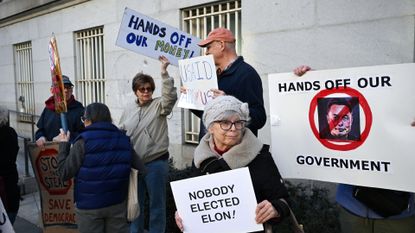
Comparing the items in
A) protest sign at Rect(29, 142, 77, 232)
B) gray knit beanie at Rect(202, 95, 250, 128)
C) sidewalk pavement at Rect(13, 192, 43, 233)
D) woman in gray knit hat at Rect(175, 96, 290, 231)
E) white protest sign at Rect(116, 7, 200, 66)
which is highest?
white protest sign at Rect(116, 7, 200, 66)

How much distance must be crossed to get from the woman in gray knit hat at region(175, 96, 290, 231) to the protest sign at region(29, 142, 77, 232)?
2.25m

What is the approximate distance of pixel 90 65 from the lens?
338 inches

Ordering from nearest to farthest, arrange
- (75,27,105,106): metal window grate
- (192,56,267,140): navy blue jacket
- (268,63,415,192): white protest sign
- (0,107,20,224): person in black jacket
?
(268,63,415,192): white protest sign, (192,56,267,140): navy blue jacket, (0,107,20,224): person in black jacket, (75,27,105,106): metal window grate

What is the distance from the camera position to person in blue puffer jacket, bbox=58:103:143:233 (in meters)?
3.10

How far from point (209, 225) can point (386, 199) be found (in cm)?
110

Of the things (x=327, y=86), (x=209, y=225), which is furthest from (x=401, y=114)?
(x=209, y=225)

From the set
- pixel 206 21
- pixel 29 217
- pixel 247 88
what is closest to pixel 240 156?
pixel 247 88

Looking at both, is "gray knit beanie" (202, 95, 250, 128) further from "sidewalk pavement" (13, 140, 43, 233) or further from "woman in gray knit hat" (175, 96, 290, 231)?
"sidewalk pavement" (13, 140, 43, 233)

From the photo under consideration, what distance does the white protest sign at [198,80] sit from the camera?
3.11 m

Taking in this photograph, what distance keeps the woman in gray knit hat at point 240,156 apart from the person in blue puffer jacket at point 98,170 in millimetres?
1152

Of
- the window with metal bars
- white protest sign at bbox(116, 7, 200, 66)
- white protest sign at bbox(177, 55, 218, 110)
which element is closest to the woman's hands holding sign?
white protest sign at bbox(177, 55, 218, 110)

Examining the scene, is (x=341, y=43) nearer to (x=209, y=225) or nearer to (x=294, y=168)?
(x=294, y=168)

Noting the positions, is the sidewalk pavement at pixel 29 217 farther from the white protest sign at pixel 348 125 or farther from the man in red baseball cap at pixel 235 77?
the white protest sign at pixel 348 125

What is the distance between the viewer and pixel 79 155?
3.10 meters
